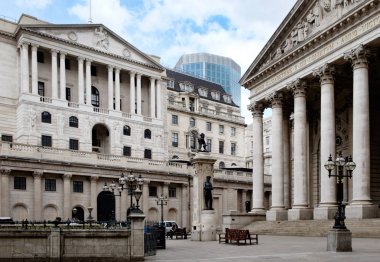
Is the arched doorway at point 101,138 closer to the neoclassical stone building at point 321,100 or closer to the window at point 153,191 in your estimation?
the window at point 153,191

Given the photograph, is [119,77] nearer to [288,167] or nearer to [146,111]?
[146,111]

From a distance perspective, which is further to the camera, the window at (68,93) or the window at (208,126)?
the window at (208,126)

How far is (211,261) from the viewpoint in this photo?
19906 mm

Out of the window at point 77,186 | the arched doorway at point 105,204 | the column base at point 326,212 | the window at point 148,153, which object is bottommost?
the arched doorway at point 105,204

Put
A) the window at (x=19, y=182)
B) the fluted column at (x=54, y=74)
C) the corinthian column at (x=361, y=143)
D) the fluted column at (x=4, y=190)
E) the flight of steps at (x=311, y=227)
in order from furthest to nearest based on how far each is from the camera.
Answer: the fluted column at (x=54, y=74), the window at (x=19, y=182), the fluted column at (x=4, y=190), the corinthian column at (x=361, y=143), the flight of steps at (x=311, y=227)

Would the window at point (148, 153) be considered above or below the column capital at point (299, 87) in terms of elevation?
below

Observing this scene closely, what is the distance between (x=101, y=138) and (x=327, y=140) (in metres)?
39.0

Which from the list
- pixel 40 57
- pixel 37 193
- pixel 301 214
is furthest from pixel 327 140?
pixel 40 57

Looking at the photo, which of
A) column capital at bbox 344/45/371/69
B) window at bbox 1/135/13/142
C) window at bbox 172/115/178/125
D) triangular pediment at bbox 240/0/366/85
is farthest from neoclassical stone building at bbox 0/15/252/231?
column capital at bbox 344/45/371/69

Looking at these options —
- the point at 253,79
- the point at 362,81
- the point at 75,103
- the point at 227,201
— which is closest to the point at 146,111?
the point at 75,103

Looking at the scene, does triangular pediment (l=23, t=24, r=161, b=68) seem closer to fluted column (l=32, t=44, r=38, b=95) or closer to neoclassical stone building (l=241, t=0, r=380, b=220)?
fluted column (l=32, t=44, r=38, b=95)

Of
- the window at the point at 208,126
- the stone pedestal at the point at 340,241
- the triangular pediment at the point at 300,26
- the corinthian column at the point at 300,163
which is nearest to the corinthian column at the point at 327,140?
the corinthian column at the point at 300,163

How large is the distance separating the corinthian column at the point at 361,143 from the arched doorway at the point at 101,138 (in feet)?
134

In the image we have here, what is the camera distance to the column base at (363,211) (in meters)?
34.2
